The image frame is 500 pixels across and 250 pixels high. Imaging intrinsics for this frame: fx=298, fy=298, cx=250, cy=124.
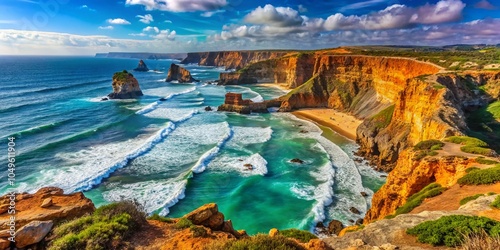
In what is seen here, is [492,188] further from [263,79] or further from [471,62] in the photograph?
[263,79]

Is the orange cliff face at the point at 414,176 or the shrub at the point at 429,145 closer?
the orange cliff face at the point at 414,176

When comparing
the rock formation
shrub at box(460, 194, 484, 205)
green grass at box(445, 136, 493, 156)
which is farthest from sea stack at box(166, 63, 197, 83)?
shrub at box(460, 194, 484, 205)

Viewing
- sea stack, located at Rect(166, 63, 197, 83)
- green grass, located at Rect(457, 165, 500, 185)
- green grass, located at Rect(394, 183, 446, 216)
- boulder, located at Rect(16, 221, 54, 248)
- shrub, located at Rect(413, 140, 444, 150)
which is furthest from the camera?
sea stack, located at Rect(166, 63, 197, 83)

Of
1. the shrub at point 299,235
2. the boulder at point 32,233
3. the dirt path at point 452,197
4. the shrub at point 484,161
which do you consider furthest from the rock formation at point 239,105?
the boulder at point 32,233

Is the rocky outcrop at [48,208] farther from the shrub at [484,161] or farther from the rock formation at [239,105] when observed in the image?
the rock formation at [239,105]

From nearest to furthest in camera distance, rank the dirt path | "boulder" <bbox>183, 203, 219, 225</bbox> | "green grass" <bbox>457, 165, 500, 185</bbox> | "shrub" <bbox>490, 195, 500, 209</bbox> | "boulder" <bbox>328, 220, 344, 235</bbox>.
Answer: "boulder" <bbox>183, 203, 219, 225</bbox>, "shrub" <bbox>490, 195, 500, 209</bbox>, the dirt path, "green grass" <bbox>457, 165, 500, 185</bbox>, "boulder" <bbox>328, 220, 344, 235</bbox>

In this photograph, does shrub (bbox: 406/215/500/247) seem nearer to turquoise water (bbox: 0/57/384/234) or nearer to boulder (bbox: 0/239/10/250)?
boulder (bbox: 0/239/10/250)
